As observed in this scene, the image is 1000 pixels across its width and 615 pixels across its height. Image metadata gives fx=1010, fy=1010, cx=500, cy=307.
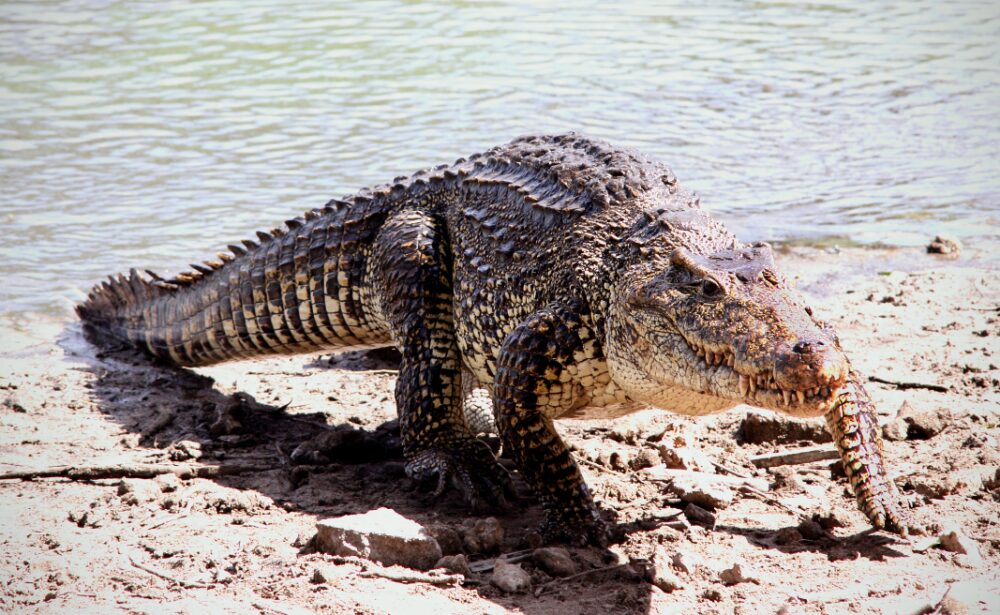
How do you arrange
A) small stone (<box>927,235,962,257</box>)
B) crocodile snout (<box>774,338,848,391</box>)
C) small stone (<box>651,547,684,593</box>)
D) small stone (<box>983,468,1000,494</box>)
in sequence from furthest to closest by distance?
small stone (<box>927,235,962,257</box>) → small stone (<box>983,468,1000,494</box>) → small stone (<box>651,547,684,593</box>) → crocodile snout (<box>774,338,848,391</box>)

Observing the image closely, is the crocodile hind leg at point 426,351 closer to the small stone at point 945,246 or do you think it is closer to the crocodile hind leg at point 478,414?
the crocodile hind leg at point 478,414

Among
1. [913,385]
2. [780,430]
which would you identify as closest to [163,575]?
[780,430]

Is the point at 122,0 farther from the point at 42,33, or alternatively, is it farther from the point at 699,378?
the point at 699,378

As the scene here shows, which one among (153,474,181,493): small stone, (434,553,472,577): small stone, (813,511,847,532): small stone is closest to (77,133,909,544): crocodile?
(813,511,847,532): small stone

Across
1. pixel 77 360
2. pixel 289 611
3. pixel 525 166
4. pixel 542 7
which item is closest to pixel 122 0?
pixel 542 7

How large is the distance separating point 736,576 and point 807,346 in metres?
0.98

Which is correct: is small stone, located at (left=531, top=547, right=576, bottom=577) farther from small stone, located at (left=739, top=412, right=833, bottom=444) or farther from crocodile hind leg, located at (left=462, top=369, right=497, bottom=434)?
crocodile hind leg, located at (left=462, top=369, right=497, bottom=434)

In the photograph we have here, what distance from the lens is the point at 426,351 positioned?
4723 millimetres

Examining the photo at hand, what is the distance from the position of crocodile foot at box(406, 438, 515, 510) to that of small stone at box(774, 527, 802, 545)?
1134mm

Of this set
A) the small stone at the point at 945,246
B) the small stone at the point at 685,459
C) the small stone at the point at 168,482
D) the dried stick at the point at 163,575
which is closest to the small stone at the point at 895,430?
the small stone at the point at 685,459

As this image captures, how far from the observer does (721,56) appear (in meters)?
14.2

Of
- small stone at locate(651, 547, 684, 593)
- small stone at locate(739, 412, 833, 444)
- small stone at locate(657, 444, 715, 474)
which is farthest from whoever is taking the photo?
small stone at locate(739, 412, 833, 444)

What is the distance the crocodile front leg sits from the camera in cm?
391

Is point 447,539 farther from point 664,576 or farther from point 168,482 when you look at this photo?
point 168,482
